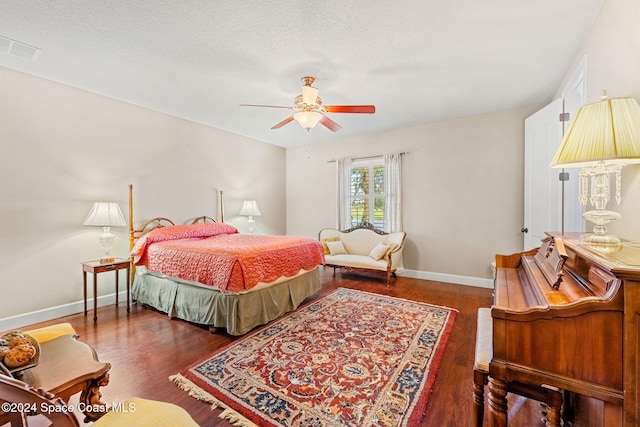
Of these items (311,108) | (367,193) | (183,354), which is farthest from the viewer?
(367,193)

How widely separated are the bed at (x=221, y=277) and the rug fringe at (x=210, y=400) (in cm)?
71

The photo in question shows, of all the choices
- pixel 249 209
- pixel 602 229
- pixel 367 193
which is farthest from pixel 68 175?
pixel 602 229

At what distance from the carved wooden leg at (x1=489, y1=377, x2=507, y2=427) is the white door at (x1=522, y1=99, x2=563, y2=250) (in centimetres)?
255

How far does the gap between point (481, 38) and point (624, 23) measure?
Result: 0.88m

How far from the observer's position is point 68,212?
3211 mm

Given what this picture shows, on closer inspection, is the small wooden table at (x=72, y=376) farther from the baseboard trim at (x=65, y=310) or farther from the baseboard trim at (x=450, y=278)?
the baseboard trim at (x=450, y=278)

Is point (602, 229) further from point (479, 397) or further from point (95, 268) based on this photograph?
point (95, 268)

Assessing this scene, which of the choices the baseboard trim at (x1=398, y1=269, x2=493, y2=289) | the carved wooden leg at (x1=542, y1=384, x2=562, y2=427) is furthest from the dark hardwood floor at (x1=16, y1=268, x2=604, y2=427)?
the carved wooden leg at (x1=542, y1=384, x2=562, y2=427)

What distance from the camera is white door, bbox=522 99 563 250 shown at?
115 inches

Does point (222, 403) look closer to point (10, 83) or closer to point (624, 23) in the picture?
point (624, 23)

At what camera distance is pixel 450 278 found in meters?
4.52

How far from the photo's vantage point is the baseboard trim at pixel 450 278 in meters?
4.24

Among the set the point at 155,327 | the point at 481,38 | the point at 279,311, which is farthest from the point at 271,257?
the point at 481,38

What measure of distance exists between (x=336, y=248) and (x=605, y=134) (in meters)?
4.14
